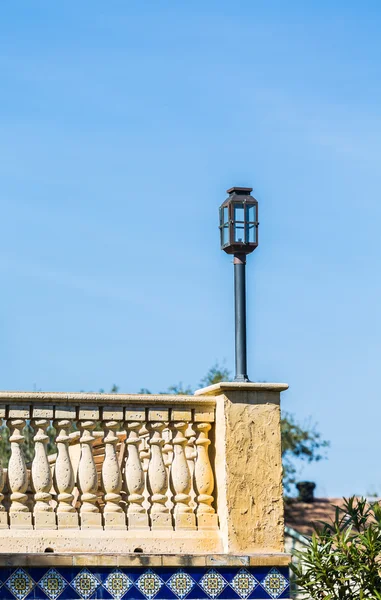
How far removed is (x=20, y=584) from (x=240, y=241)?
2.57 metres

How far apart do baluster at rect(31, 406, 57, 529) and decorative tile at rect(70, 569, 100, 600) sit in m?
0.33

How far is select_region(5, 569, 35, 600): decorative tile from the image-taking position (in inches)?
290

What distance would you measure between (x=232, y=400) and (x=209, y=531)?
813mm

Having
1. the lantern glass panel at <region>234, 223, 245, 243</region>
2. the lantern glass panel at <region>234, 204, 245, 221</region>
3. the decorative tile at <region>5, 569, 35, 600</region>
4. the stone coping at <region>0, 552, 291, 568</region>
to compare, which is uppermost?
the lantern glass panel at <region>234, 204, 245, 221</region>

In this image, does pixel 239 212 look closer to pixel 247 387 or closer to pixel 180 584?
pixel 247 387

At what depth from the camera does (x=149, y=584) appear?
7578 millimetres

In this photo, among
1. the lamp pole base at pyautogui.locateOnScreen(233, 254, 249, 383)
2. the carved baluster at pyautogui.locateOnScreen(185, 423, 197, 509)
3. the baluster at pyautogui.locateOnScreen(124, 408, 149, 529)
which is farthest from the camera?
the lamp pole base at pyautogui.locateOnScreen(233, 254, 249, 383)

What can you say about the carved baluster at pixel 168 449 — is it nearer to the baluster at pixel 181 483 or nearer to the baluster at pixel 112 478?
the baluster at pixel 181 483

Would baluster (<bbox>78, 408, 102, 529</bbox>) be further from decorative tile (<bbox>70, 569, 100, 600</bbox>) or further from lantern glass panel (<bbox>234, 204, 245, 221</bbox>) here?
lantern glass panel (<bbox>234, 204, 245, 221</bbox>)

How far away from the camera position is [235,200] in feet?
27.4

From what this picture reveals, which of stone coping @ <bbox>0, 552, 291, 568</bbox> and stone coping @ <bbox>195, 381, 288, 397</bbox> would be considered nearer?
stone coping @ <bbox>0, 552, 291, 568</bbox>

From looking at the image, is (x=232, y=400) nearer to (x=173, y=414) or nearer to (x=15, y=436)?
(x=173, y=414)

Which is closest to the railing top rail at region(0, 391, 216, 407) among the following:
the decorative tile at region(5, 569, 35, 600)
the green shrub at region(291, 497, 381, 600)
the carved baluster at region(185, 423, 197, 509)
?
the carved baluster at region(185, 423, 197, 509)

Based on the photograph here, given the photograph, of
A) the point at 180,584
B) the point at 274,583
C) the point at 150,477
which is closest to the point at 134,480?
the point at 150,477
